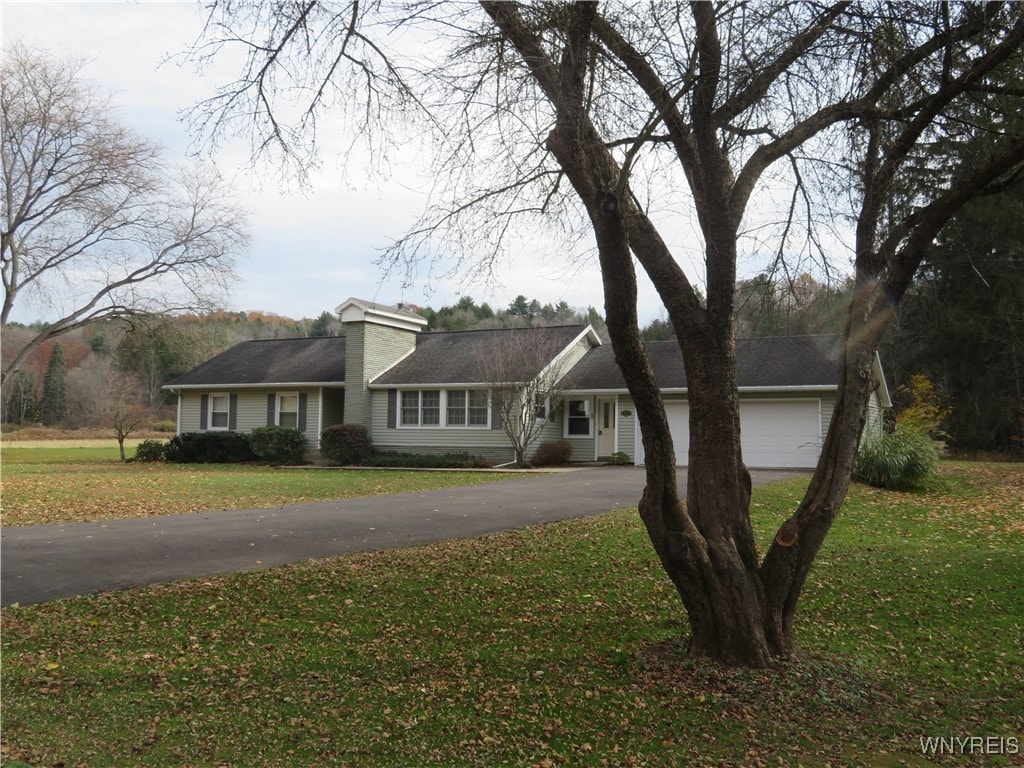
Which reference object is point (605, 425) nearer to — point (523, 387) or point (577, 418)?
point (577, 418)

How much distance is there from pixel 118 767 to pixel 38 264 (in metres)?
29.0

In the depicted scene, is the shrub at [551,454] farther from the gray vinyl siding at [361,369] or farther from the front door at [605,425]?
the gray vinyl siding at [361,369]

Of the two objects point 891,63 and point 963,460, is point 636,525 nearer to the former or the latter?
point 891,63

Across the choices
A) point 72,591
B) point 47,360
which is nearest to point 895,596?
point 72,591

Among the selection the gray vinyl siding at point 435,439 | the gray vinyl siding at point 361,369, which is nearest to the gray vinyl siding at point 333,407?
the gray vinyl siding at point 361,369

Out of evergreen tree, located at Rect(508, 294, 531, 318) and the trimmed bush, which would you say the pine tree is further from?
the trimmed bush

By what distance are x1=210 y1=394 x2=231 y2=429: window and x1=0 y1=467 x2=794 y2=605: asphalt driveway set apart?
17172 millimetres

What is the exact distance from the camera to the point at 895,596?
789cm

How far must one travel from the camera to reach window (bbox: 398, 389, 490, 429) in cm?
2689

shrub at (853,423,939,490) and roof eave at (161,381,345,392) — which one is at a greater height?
roof eave at (161,381,345,392)

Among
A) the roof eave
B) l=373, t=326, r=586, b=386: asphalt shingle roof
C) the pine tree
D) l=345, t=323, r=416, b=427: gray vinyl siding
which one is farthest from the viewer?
the pine tree

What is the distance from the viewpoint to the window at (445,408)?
88.2 feet

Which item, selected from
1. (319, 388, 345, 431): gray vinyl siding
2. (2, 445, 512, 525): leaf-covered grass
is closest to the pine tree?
(2, 445, 512, 525): leaf-covered grass

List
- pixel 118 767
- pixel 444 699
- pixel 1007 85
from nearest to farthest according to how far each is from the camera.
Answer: pixel 118 767 < pixel 444 699 < pixel 1007 85
